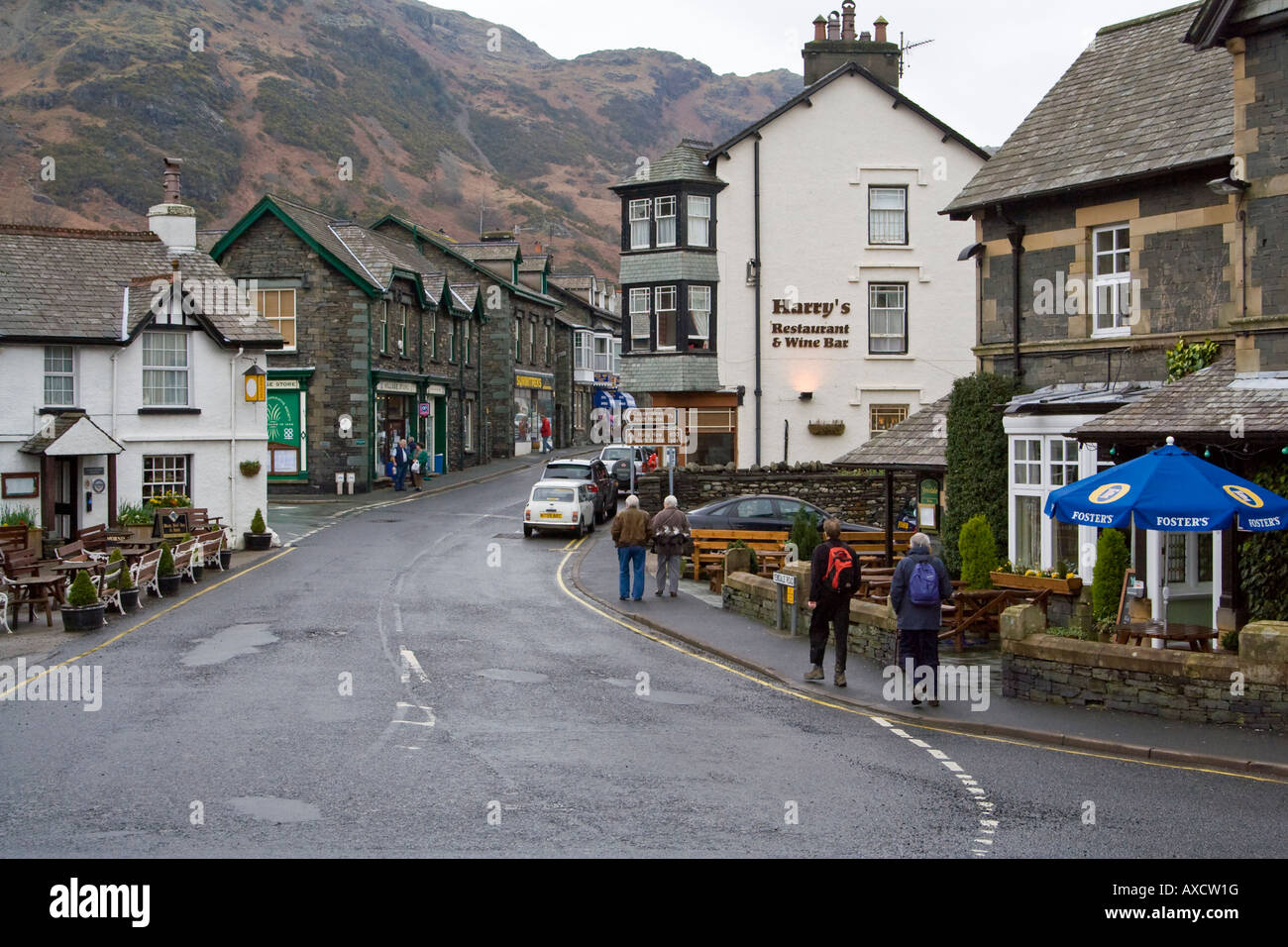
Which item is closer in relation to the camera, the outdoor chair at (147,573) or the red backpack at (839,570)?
the red backpack at (839,570)

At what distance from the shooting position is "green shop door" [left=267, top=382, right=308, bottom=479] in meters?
44.2

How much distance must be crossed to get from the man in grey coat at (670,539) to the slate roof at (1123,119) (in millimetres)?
7278

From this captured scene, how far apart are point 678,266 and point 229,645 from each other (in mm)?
24216

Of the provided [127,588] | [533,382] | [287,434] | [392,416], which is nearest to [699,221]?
[392,416]

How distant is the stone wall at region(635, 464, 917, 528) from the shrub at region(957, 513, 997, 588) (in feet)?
47.5

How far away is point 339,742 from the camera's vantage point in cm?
1173

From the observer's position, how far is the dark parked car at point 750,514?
2827 cm

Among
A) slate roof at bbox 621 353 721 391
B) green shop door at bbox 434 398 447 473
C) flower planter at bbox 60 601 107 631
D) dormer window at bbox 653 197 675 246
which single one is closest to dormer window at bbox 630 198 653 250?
dormer window at bbox 653 197 675 246

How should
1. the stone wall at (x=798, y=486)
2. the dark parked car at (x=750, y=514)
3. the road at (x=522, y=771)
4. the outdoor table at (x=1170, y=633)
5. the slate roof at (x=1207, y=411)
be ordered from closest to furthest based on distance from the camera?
the road at (x=522, y=771) < the outdoor table at (x=1170, y=633) < the slate roof at (x=1207, y=411) < the dark parked car at (x=750, y=514) < the stone wall at (x=798, y=486)

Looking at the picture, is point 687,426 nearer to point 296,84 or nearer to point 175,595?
point 175,595

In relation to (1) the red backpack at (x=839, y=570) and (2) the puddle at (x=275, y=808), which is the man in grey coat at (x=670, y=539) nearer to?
(1) the red backpack at (x=839, y=570)

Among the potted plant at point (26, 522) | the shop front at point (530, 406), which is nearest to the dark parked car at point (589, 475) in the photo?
the potted plant at point (26, 522)

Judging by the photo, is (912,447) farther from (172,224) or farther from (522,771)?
(172,224)

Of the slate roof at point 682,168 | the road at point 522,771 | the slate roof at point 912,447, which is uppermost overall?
the slate roof at point 682,168
